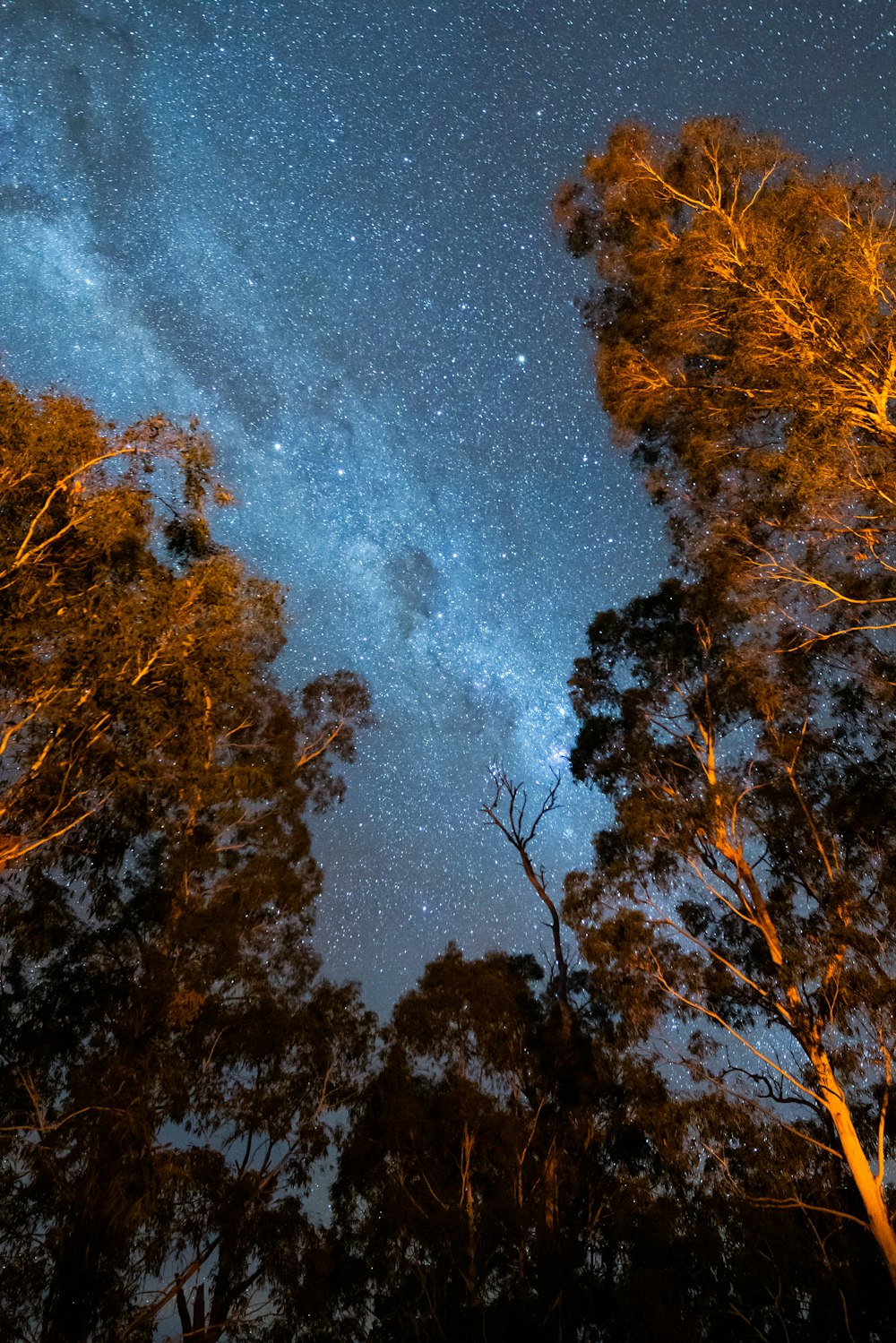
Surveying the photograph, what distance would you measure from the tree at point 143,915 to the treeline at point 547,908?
0.06 meters

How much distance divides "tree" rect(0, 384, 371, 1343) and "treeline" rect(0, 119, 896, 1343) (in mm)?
61

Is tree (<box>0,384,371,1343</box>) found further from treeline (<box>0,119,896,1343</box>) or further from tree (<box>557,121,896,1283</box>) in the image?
tree (<box>557,121,896,1283</box>)

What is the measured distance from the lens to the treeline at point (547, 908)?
8758mm

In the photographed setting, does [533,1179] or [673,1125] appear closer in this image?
[673,1125]

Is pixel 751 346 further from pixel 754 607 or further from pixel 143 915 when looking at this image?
pixel 143 915

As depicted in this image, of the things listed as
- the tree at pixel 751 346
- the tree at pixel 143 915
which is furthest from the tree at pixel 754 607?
the tree at pixel 143 915

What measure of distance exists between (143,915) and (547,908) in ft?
24.0

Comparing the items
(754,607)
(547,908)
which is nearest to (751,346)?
(754,607)

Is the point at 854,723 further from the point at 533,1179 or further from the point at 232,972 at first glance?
the point at 232,972

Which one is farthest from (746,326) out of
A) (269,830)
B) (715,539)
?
(269,830)

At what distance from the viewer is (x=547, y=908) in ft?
48.4

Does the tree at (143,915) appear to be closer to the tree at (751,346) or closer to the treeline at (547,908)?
the treeline at (547,908)

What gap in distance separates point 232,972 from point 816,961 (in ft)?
32.5

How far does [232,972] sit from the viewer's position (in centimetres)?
1416
